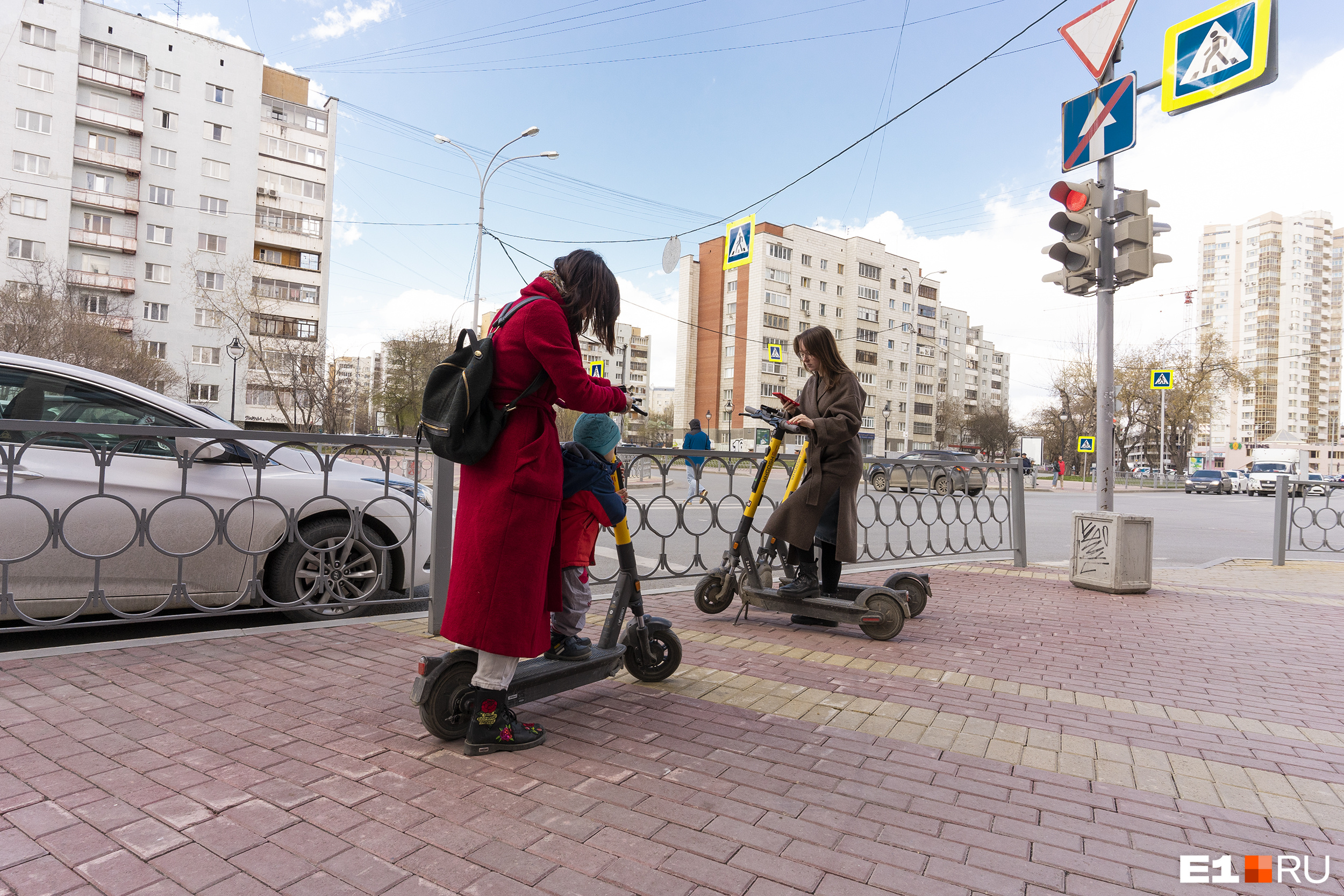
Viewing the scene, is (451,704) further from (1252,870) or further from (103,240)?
(103,240)

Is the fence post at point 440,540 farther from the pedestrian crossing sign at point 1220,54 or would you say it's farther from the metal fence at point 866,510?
the pedestrian crossing sign at point 1220,54

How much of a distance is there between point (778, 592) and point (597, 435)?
2355 millimetres

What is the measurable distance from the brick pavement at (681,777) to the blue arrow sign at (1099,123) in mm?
4932

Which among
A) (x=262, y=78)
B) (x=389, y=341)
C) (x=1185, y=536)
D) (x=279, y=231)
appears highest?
(x=262, y=78)

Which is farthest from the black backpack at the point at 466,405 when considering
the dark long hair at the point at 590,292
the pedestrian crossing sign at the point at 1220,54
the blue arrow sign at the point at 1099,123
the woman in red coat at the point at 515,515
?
the blue arrow sign at the point at 1099,123

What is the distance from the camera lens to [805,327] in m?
70.6

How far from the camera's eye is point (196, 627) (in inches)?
184

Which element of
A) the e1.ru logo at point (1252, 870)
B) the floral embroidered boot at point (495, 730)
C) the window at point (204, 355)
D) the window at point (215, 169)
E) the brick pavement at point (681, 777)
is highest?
the window at point (215, 169)

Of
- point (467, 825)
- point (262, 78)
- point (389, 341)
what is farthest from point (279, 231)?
point (467, 825)

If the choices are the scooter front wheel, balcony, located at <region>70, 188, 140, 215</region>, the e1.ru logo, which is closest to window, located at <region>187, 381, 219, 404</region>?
balcony, located at <region>70, 188, 140, 215</region>

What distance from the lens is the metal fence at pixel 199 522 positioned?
396 cm

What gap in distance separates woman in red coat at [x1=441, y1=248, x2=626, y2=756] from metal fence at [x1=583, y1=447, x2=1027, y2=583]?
274 centimetres

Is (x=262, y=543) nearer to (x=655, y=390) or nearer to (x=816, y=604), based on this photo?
(x=816, y=604)

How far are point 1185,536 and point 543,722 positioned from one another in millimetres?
15054
